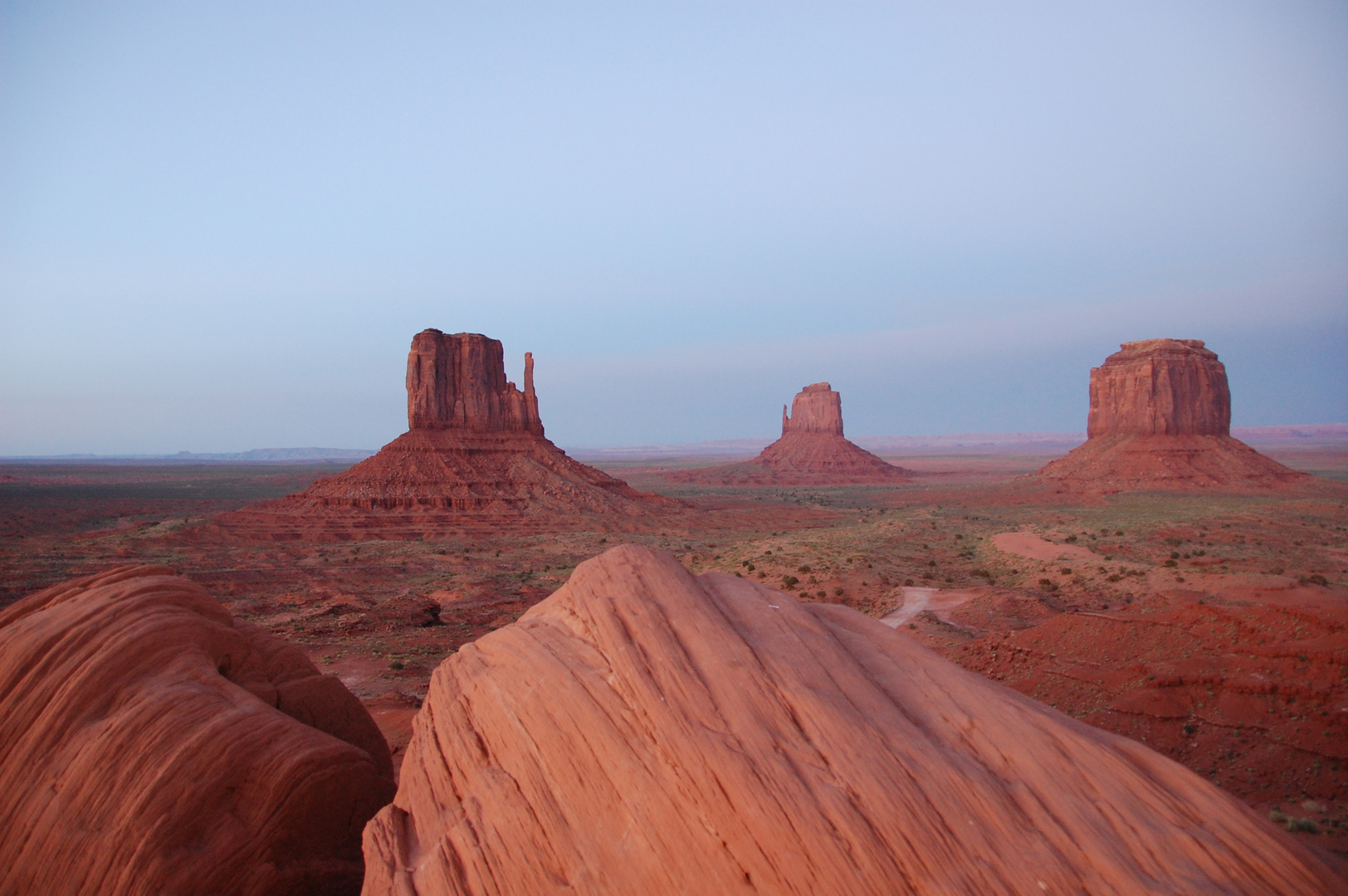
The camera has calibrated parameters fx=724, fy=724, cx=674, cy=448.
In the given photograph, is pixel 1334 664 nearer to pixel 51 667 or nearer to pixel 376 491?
pixel 51 667

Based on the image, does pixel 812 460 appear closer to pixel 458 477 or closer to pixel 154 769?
pixel 458 477

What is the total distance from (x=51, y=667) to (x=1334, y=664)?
16.7 m

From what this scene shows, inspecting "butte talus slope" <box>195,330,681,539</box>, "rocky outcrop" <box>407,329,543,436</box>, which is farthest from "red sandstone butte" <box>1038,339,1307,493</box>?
"rocky outcrop" <box>407,329,543,436</box>

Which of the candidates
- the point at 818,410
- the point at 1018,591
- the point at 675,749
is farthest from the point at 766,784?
the point at 818,410

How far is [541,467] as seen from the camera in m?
58.3

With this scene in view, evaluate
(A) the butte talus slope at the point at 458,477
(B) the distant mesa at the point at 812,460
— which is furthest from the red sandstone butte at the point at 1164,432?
(A) the butte talus slope at the point at 458,477

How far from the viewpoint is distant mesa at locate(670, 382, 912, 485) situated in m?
110

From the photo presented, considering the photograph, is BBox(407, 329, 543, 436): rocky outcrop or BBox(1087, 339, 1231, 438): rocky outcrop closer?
BBox(407, 329, 543, 436): rocky outcrop

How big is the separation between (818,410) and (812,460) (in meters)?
12.4

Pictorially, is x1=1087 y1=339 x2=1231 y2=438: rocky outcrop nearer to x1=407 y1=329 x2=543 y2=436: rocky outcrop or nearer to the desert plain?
x1=407 y1=329 x2=543 y2=436: rocky outcrop

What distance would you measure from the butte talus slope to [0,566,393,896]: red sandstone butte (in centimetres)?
4171

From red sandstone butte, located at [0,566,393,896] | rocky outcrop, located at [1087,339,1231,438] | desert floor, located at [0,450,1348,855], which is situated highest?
rocky outcrop, located at [1087,339,1231,438]

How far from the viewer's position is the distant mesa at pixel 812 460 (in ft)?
360

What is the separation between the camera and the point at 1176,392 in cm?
7531
